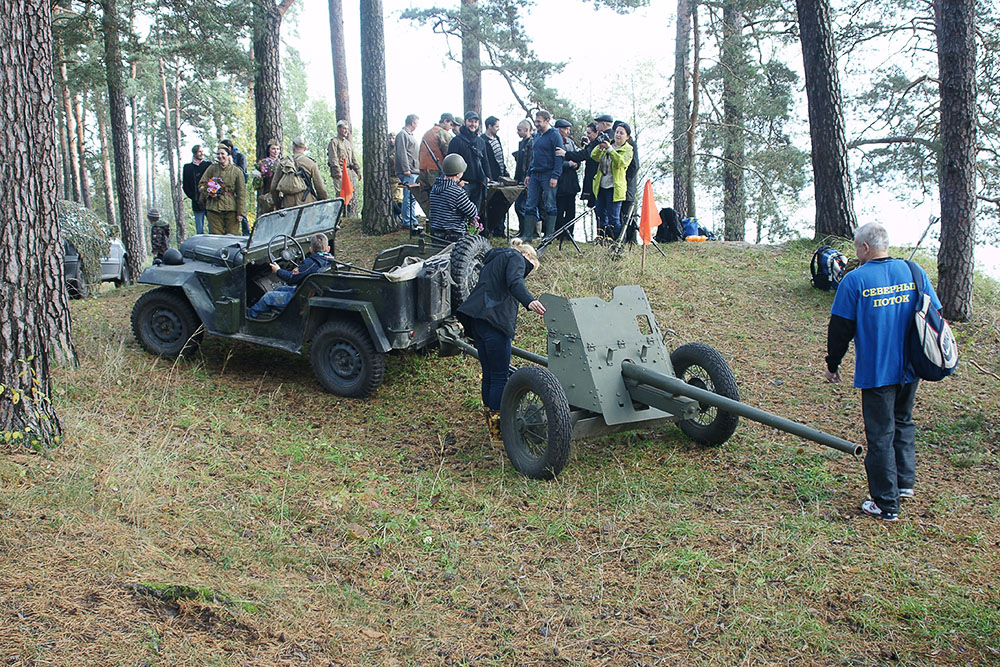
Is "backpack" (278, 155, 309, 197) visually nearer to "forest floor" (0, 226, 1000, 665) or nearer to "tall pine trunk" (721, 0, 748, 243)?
"forest floor" (0, 226, 1000, 665)

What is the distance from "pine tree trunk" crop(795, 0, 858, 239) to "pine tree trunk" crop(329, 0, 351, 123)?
14.7 m

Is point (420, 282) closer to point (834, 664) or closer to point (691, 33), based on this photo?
point (834, 664)

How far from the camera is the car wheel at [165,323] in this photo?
7.72m

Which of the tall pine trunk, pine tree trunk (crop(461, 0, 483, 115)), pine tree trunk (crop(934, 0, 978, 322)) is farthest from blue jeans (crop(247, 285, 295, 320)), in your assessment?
the tall pine trunk

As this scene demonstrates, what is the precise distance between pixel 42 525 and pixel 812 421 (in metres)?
5.62

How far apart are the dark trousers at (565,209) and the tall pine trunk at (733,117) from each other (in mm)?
6752

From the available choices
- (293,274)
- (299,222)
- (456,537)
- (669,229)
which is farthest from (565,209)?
(456,537)

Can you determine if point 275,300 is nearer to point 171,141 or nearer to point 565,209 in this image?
point 565,209

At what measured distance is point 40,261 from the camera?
17.1ft

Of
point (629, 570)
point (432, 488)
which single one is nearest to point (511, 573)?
point (629, 570)

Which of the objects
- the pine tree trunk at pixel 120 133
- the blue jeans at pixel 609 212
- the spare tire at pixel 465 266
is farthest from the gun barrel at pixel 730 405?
the pine tree trunk at pixel 120 133

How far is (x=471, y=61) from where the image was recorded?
17.5 meters

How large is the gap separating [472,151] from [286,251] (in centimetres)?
357

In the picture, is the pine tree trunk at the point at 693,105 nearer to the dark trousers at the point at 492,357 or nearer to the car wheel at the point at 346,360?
the car wheel at the point at 346,360
